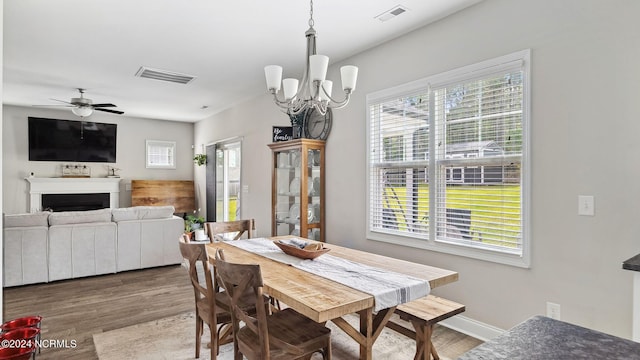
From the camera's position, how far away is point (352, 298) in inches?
61.5

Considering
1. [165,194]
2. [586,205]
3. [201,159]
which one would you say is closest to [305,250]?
[586,205]

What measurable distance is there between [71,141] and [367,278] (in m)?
7.47

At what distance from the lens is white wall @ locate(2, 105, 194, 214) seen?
658 cm

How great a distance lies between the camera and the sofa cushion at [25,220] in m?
4.02

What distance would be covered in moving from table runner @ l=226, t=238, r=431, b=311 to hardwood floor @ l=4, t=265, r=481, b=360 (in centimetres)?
104

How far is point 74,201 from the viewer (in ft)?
23.0

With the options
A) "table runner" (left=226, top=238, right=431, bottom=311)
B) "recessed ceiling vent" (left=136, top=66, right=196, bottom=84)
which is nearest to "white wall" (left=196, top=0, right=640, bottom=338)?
"table runner" (left=226, top=238, right=431, bottom=311)

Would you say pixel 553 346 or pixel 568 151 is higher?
pixel 568 151

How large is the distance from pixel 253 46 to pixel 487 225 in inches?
109

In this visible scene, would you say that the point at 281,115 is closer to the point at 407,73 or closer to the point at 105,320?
the point at 407,73

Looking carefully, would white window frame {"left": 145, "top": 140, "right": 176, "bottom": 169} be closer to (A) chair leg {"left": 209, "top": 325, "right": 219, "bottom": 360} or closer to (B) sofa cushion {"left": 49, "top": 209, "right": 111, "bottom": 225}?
(B) sofa cushion {"left": 49, "top": 209, "right": 111, "bottom": 225}

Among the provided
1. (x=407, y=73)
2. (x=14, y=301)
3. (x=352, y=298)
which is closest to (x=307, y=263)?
(x=352, y=298)

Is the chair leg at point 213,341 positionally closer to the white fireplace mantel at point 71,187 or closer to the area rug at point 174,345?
the area rug at point 174,345

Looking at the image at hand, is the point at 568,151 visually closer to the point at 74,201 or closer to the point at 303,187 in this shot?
the point at 303,187
